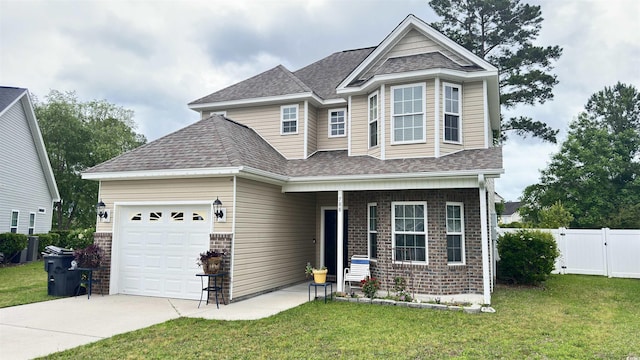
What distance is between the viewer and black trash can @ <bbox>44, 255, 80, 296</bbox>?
9.38 m

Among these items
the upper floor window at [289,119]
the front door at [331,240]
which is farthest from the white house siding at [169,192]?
the front door at [331,240]

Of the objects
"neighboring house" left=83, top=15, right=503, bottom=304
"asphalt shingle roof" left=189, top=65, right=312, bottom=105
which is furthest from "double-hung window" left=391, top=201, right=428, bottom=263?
"asphalt shingle roof" left=189, top=65, right=312, bottom=105

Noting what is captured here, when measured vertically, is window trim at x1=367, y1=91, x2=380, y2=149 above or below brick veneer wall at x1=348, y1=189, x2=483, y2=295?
above

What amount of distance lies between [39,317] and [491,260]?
10808 mm

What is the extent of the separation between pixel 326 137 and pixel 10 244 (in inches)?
549

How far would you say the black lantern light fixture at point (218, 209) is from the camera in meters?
8.78

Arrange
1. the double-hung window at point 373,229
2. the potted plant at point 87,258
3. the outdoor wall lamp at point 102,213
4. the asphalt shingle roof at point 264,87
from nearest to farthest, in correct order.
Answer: the potted plant at point 87,258
the outdoor wall lamp at point 102,213
the double-hung window at point 373,229
the asphalt shingle roof at point 264,87

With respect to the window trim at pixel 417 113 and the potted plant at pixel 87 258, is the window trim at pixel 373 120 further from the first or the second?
the potted plant at pixel 87 258

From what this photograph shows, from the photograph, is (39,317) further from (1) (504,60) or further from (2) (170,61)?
(1) (504,60)

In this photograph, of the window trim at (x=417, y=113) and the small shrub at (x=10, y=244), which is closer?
the window trim at (x=417, y=113)

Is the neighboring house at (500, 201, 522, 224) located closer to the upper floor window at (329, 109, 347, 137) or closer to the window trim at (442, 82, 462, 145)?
the upper floor window at (329, 109, 347, 137)

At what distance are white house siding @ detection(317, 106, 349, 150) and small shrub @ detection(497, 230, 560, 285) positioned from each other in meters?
5.85

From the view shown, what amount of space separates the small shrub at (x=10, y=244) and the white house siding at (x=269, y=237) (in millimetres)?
12855

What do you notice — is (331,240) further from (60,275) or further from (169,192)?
(60,275)
